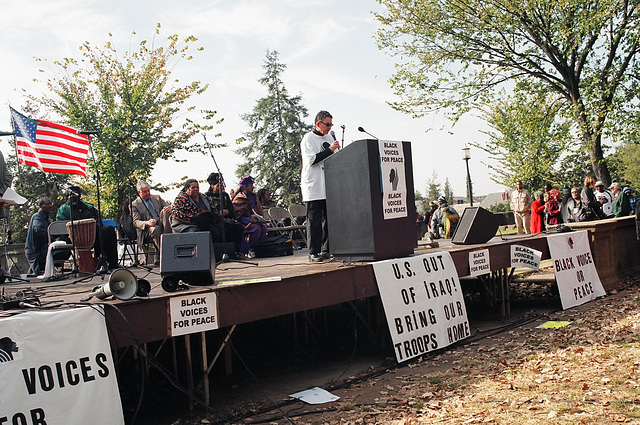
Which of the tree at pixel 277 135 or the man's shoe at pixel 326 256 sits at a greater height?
the tree at pixel 277 135

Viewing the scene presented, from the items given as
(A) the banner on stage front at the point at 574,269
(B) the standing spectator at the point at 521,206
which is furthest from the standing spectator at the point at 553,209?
(A) the banner on stage front at the point at 574,269

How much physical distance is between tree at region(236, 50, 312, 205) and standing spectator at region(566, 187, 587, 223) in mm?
22957

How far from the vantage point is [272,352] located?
714 centimetres

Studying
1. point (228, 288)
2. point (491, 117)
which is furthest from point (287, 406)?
point (491, 117)

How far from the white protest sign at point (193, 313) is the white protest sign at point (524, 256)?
4.77 metres

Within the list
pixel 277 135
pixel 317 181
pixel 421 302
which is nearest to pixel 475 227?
pixel 421 302

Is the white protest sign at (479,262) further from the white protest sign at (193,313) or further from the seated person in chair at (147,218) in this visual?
the seated person in chair at (147,218)

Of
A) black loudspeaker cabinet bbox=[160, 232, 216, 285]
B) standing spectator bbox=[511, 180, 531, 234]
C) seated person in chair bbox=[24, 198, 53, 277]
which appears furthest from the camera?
standing spectator bbox=[511, 180, 531, 234]

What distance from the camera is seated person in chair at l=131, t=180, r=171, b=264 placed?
27.3ft

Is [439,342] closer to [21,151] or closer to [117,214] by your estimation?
[21,151]

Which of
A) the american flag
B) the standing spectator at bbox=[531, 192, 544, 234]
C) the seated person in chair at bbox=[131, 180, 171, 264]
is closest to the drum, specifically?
the american flag

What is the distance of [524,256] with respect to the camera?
7.69 metres

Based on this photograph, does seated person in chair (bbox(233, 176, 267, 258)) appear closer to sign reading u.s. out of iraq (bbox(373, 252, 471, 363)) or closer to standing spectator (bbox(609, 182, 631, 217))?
sign reading u.s. out of iraq (bbox(373, 252, 471, 363))

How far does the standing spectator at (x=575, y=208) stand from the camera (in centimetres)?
1181
